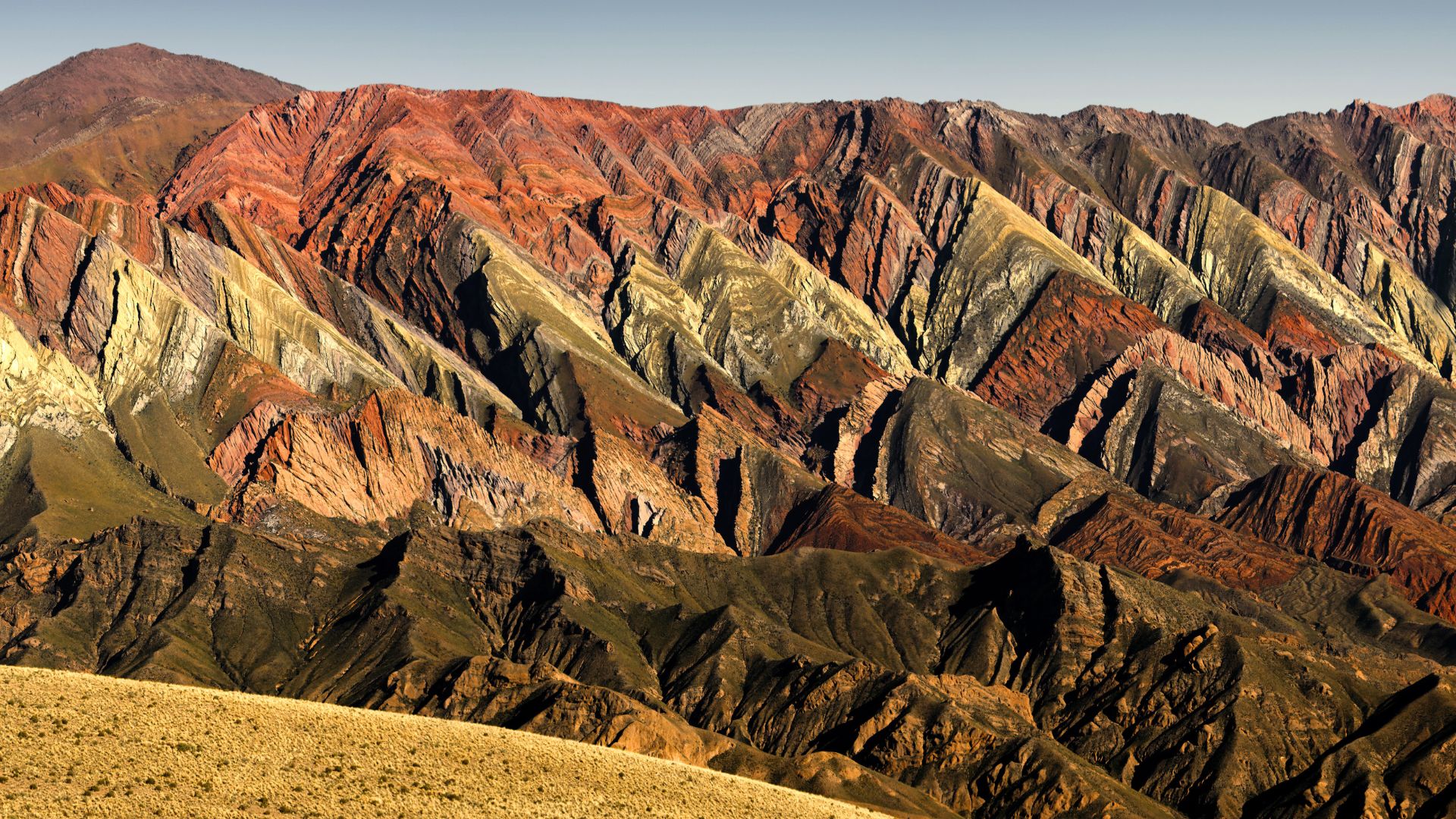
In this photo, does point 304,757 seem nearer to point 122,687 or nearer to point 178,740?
point 178,740

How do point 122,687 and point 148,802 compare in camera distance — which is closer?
point 148,802

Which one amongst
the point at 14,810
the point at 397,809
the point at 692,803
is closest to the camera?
the point at 14,810

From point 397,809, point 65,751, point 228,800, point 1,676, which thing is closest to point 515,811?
point 397,809

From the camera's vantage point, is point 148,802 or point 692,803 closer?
point 148,802

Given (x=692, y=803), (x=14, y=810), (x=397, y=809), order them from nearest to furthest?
1. (x=14, y=810)
2. (x=397, y=809)
3. (x=692, y=803)

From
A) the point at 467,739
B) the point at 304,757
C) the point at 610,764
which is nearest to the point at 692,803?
the point at 610,764

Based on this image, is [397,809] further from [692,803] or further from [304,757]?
[692,803]
